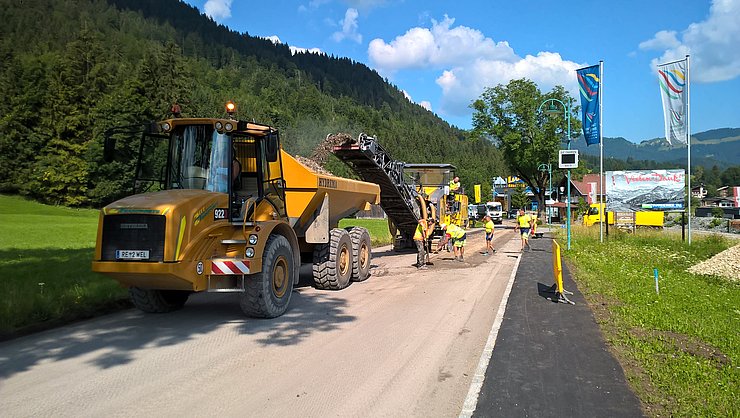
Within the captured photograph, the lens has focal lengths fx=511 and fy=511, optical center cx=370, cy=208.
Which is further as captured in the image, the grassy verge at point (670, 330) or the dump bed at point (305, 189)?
the dump bed at point (305, 189)

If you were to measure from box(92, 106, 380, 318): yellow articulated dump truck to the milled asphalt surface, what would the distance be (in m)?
3.63

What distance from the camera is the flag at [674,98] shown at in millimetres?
19188

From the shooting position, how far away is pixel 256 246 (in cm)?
745

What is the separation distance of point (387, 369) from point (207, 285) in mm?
3018

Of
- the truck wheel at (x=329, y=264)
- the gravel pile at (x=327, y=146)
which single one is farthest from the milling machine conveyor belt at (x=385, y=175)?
the truck wheel at (x=329, y=264)

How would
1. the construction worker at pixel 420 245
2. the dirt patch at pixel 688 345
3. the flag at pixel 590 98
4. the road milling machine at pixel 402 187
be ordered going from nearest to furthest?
1. the dirt patch at pixel 688 345
2. the road milling machine at pixel 402 187
3. the construction worker at pixel 420 245
4. the flag at pixel 590 98

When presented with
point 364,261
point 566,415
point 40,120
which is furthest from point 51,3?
point 566,415

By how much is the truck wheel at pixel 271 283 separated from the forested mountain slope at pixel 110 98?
3.10 metres

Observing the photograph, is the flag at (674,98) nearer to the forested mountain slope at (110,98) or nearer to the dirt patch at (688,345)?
the forested mountain slope at (110,98)

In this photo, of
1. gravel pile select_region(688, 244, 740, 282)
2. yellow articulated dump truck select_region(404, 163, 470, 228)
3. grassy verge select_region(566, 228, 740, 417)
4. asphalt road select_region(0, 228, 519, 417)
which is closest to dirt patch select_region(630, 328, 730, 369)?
grassy verge select_region(566, 228, 740, 417)

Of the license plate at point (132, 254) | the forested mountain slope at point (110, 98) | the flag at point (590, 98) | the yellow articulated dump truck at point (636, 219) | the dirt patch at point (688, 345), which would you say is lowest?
the dirt patch at point (688, 345)

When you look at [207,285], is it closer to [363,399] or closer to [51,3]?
[363,399]

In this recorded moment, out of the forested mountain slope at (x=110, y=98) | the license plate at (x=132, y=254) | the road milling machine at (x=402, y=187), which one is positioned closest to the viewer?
the license plate at (x=132, y=254)

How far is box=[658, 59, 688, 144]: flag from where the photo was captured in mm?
19188
